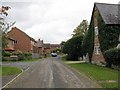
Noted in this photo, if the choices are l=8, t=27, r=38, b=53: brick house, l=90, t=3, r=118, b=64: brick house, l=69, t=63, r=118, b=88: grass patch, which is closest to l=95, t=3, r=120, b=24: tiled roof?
l=90, t=3, r=118, b=64: brick house

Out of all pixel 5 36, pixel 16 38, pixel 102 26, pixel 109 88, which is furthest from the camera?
pixel 16 38

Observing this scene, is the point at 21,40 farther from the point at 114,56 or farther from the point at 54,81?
the point at 54,81

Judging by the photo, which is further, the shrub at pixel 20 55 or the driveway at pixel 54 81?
the shrub at pixel 20 55

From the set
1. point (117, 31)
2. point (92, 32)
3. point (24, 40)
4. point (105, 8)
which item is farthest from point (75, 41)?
point (24, 40)

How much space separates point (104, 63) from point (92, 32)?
7.56 metres

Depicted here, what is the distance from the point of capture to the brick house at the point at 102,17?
33159mm

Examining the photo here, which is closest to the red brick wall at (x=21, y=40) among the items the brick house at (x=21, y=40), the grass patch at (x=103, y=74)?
the brick house at (x=21, y=40)

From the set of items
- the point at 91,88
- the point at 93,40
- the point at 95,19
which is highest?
the point at 95,19

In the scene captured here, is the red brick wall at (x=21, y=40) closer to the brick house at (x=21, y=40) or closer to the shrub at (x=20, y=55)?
the brick house at (x=21, y=40)

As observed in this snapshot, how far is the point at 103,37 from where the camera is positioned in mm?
33344

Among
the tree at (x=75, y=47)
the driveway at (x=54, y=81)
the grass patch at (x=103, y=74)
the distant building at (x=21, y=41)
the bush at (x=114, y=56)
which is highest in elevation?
the distant building at (x=21, y=41)

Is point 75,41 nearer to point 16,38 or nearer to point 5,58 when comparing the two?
point 5,58

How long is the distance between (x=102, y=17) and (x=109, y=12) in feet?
6.97

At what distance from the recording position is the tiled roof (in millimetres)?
33069
